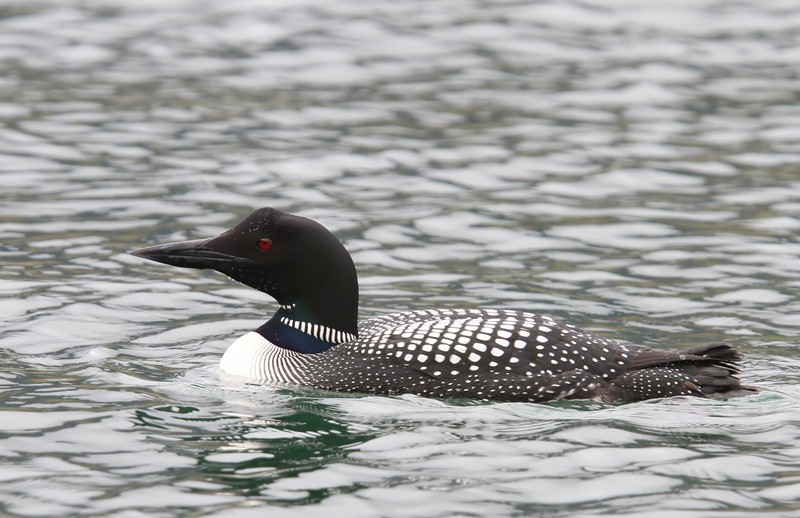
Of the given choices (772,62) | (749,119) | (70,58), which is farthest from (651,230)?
(70,58)

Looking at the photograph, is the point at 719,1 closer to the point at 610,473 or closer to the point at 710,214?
the point at 710,214

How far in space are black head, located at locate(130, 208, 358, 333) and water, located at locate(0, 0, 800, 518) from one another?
46 cm

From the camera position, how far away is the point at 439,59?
1392 cm

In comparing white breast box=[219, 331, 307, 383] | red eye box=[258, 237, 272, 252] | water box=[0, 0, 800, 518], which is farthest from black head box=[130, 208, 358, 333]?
water box=[0, 0, 800, 518]

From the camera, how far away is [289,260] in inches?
268

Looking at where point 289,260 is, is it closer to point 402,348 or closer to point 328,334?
point 328,334

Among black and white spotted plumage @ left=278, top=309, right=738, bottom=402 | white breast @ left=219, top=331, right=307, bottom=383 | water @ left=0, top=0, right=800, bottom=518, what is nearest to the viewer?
water @ left=0, top=0, right=800, bottom=518

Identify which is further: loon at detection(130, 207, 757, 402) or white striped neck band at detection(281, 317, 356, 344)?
white striped neck band at detection(281, 317, 356, 344)

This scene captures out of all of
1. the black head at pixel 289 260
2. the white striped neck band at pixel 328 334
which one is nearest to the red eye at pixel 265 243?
the black head at pixel 289 260

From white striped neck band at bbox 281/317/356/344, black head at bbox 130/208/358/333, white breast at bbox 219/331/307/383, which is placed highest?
black head at bbox 130/208/358/333

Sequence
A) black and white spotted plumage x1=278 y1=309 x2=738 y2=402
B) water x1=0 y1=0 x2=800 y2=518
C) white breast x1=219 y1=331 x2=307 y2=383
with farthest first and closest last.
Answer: white breast x1=219 y1=331 x2=307 y2=383
black and white spotted plumage x1=278 y1=309 x2=738 y2=402
water x1=0 y1=0 x2=800 y2=518

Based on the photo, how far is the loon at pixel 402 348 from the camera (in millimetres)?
6445

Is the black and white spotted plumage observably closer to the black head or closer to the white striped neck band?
the white striped neck band

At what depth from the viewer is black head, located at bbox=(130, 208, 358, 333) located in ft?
22.2
